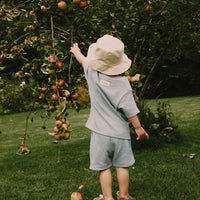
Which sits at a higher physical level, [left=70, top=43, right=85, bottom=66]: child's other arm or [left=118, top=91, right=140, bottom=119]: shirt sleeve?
[left=70, top=43, right=85, bottom=66]: child's other arm

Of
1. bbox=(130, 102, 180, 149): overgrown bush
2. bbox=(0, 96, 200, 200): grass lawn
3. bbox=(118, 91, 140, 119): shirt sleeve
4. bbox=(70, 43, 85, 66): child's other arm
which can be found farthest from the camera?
bbox=(130, 102, 180, 149): overgrown bush

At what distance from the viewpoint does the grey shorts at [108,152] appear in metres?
2.10

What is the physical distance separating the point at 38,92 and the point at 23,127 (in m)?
5.03

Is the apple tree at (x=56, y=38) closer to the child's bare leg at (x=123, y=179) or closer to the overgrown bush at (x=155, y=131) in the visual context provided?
the child's bare leg at (x=123, y=179)

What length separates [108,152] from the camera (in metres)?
2.12

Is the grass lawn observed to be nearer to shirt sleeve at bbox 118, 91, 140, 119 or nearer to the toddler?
the toddler

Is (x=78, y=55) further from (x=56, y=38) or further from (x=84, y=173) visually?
(x=84, y=173)

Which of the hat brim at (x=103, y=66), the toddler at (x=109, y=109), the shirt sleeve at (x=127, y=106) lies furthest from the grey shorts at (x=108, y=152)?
the hat brim at (x=103, y=66)

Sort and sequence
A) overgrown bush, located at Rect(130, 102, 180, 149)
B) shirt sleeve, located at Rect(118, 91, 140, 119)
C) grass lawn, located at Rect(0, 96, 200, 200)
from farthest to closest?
1. overgrown bush, located at Rect(130, 102, 180, 149)
2. grass lawn, located at Rect(0, 96, 200, 200)
3. shirt sleeve, located at Rect(118, 91, 140, 119)

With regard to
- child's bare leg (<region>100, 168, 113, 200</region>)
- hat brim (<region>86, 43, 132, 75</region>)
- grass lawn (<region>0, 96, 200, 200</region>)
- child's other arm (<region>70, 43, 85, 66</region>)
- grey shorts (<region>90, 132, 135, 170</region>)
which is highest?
child's other arm (<region>70, 43, 85, 66</region>)

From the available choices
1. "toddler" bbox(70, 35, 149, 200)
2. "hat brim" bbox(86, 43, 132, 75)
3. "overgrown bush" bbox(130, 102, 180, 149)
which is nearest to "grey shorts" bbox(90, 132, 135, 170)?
"toddler" bbox(70, 35, 149, 200)

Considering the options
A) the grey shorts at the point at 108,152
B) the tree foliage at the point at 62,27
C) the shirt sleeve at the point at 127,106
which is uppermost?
the tree foliage at the point at 62,27

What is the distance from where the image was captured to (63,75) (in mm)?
2428

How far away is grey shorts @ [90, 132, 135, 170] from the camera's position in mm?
2096
